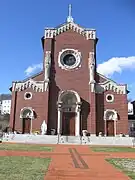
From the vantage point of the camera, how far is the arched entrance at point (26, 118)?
114 feet

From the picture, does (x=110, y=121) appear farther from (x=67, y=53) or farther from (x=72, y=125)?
(x=67, y=53)

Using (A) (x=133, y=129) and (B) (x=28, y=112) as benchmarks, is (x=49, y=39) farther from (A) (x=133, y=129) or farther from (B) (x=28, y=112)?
(A) (x=133, y=129)

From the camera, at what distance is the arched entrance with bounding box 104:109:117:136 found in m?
34.6

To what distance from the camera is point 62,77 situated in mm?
36344

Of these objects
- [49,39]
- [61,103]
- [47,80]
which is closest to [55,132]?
[61,103]

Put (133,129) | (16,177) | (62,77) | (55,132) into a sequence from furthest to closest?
(133,129)
(62,77)
(55,132)
(16,177)

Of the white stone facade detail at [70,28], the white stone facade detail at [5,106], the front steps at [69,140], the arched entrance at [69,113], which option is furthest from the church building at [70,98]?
the white stone facade detail at [5,106]

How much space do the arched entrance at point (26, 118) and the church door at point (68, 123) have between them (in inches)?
179

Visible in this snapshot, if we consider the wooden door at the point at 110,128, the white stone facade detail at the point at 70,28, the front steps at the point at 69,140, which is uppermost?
the white stone facade detail at the point at 70,28

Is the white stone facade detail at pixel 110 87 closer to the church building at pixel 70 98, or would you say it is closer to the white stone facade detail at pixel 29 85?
the church building at pixel 70 98

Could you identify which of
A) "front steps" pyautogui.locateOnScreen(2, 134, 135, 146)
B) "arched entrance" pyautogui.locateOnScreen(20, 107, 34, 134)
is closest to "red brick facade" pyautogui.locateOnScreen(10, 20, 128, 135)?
"arched entrance" pyautogui.locateOnScreen(20, 107, 34, 134)

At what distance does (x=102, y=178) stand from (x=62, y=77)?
2870 centimetres

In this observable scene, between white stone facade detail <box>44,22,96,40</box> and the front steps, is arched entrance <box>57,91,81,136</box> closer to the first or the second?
the front steps

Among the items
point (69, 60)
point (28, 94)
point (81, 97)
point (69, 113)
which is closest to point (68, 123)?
point (69, 113)
